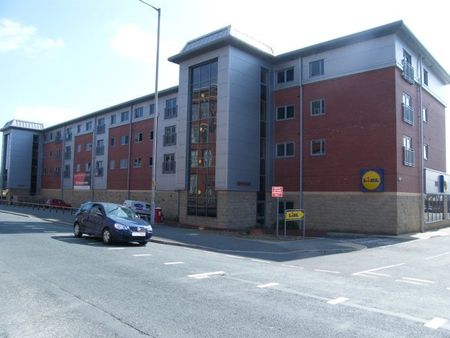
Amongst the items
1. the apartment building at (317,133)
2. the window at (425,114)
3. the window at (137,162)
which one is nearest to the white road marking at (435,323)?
the apartment building at (317,133)

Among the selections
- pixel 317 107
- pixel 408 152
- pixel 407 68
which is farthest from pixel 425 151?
pixel 317 107

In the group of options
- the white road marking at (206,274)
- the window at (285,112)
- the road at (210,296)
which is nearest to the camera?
the road at (210,296)

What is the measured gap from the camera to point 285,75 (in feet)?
96.3

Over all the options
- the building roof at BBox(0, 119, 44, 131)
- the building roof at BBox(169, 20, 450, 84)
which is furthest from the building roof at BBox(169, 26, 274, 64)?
the building roof at BBox(0, 119, 44, 131)

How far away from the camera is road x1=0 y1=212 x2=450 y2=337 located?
5438mm

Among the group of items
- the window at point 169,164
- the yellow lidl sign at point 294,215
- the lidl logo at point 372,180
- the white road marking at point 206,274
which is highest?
the window at point 169,164

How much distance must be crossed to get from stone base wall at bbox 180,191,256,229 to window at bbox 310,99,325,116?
6918mm

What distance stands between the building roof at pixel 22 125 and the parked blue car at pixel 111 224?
190 feet

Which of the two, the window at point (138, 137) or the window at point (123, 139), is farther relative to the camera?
the window at point (123, 139)

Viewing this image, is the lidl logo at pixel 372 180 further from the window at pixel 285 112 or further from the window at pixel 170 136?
the window at pixel 170 136

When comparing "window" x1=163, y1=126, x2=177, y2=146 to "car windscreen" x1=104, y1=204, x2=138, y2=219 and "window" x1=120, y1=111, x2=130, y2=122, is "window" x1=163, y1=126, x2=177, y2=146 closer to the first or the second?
"window" x1=120, y1=111, x2=130, y2=122

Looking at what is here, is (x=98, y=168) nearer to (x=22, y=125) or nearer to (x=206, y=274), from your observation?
(x=22, y=125)

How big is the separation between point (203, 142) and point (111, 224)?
558 inches

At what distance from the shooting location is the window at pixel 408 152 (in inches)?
963
